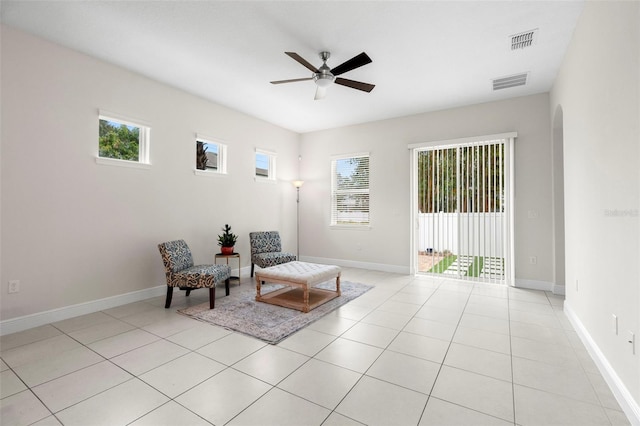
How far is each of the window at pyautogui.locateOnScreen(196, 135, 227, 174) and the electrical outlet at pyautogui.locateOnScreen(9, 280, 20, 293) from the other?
262 centimetres

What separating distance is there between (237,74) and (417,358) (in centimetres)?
403

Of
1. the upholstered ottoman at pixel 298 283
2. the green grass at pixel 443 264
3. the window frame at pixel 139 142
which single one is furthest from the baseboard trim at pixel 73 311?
the green grass at pixel 443 264

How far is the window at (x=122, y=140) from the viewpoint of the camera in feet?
12.4

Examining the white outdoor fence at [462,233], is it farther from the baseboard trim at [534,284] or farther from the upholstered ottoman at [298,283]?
the upholstered ottoman at [298,283]

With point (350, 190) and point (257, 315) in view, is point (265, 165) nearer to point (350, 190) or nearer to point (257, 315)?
point (350, 190)

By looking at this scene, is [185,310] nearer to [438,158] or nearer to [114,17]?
[114,17]

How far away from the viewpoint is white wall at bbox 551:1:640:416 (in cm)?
174

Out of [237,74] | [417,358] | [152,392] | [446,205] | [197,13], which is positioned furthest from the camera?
[446,205]

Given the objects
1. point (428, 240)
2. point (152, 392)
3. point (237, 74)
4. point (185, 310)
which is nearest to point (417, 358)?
point (152, 392)

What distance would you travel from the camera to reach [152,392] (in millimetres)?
2016

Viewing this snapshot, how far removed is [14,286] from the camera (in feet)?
9.97

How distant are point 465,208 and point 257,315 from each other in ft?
13.1

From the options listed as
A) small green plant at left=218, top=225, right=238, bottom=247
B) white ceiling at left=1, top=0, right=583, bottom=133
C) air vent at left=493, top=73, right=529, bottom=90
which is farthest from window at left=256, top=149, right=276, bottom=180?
air vent at left=493, top=73, right=529, bottom=90

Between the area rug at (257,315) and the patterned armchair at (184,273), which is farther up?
the patterned armchair at (184,273)
